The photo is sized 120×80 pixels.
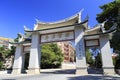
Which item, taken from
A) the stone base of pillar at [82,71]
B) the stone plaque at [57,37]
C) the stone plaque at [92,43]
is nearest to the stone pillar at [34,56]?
the stone plaque at [57,37]

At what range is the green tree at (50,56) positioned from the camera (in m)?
30.0

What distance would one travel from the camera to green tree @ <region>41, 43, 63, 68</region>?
30.0 m

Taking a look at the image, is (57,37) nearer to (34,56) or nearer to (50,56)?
(34,56)

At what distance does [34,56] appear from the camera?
17609 millimetres

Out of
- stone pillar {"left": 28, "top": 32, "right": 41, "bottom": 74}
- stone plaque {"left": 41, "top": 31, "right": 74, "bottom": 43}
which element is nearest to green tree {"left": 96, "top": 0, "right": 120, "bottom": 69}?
stone plaque {"left": 41, "top": 31, "right": 74, "bottom": 43}

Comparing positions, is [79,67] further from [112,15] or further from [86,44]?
[112,15]

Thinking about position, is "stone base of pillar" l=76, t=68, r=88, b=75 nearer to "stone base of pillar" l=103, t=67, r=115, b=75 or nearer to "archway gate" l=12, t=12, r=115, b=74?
"archway gate" l=12, t=12, r=115, b=74

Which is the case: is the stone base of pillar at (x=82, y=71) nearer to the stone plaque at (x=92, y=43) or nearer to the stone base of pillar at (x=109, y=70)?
the stone base of pillar at (x=109, y=70)

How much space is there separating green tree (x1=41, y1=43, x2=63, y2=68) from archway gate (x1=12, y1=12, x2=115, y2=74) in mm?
10382

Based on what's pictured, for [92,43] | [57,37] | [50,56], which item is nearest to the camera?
[92,43]

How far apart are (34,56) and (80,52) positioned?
5.88 metres

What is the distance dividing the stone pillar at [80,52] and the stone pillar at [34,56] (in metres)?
5.23

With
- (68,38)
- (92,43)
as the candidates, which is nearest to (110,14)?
(92,43)

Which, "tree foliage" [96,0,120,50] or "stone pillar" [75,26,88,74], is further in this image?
"tree foliage" [96,0,120,50]
